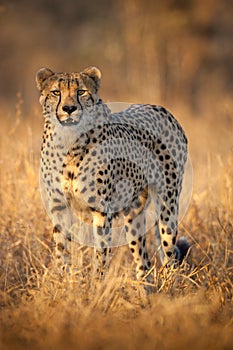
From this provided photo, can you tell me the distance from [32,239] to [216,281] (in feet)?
4.02

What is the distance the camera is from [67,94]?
3619mm

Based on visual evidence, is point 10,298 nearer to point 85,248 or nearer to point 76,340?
point 76,340

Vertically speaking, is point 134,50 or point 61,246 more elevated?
point 134,50

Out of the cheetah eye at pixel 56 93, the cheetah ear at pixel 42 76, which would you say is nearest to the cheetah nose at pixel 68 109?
the cheetah eye at pixel 56 93

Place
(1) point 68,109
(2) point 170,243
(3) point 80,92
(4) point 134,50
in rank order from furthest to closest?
1. (4) point 134,50
2. (2) point 170,243
3. (3) point 80,92
4. (1) point 68,109

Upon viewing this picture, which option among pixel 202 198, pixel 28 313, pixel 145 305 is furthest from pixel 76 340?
pixel 202 198

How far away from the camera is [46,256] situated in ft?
13.8

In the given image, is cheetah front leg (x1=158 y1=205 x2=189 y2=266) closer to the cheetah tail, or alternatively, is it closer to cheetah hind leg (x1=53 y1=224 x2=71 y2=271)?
the cheetah tail

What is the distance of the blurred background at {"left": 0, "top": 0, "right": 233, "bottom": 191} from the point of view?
34.8 feet

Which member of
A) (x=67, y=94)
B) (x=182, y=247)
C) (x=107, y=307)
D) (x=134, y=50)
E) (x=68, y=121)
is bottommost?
(x=182, y=247)

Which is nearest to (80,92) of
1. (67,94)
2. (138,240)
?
(67,94)

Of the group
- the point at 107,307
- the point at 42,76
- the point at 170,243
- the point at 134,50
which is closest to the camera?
the point at 107,307

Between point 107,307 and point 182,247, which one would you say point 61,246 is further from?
point 182,247

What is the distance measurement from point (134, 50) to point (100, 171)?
27.8 feet
